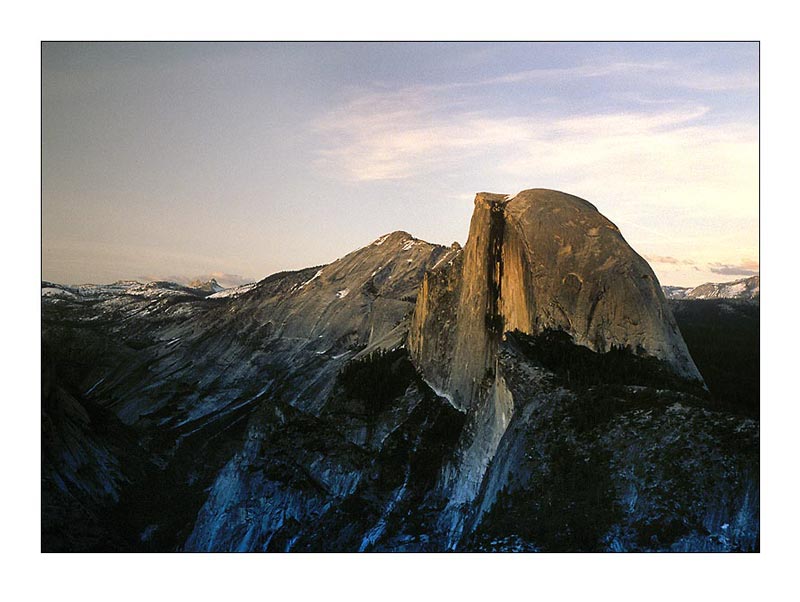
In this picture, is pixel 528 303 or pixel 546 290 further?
pixel 528 303

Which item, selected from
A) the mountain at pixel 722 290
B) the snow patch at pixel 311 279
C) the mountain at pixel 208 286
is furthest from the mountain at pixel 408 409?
the mountain at pixel 722 290

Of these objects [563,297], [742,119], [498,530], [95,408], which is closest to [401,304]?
[563,297]

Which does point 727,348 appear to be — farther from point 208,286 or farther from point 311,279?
point 208,286

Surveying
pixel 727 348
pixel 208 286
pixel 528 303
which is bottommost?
pixel 727 348

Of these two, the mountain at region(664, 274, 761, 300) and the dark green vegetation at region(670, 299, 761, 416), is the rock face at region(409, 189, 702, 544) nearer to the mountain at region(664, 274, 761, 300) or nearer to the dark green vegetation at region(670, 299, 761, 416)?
the dark green vegetation at region(670, 299, 761, 416)

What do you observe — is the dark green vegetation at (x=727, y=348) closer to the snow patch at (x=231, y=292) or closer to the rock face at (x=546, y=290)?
the rock face at (x=546, y=290)

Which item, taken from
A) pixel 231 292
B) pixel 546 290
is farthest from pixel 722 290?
pixel 231 292
